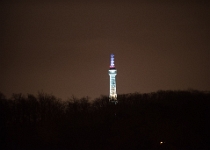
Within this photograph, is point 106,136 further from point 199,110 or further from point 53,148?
point 199,110

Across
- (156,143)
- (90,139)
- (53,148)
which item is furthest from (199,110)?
(53,148)

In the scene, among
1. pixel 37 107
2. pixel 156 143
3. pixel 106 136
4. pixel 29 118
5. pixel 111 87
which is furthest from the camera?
pixel 111 87

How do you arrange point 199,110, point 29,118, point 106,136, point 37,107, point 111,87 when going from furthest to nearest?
point 111,87
point 37,107
point 29,118
point 199,110
point 106,136

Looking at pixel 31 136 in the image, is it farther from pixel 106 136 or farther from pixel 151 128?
pixel 151 128

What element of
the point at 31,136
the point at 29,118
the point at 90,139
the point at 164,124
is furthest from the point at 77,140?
the point at 29,118

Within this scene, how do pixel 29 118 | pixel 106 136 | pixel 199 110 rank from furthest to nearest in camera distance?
pixel 29 118, pixel 199 110, pixel 106 136

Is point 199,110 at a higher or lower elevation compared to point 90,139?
higher

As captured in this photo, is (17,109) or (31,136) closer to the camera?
(31,136)

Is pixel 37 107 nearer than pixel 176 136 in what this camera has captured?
No

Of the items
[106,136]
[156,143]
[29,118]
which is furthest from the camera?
[29,118]
